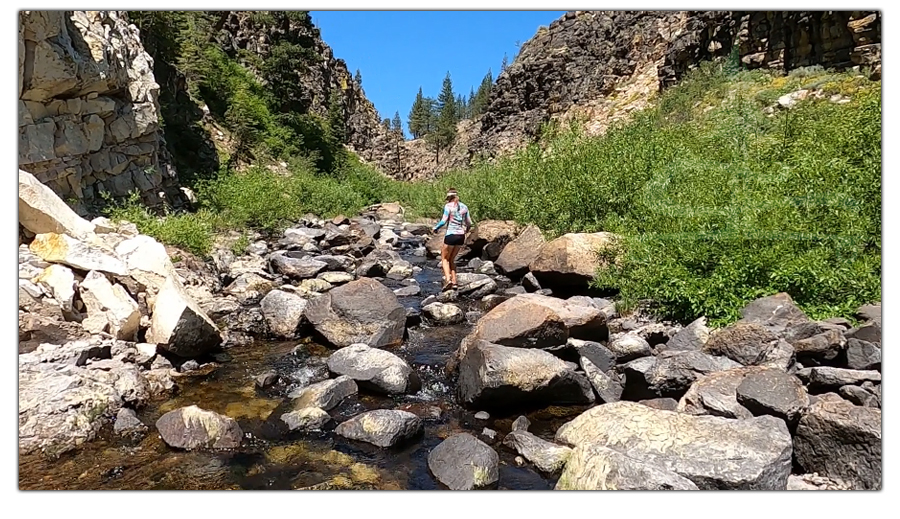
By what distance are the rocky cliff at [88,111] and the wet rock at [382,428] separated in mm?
7333

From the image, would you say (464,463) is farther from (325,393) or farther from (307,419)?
(325,393)

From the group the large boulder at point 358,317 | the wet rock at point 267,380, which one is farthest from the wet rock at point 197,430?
the large boulder at point 358,317

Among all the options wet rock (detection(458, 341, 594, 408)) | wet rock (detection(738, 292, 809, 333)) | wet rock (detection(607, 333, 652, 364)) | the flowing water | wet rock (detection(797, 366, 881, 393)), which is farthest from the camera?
wet rock (detection(607, 333, 652, 364))

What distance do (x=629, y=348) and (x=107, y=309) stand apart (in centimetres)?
617

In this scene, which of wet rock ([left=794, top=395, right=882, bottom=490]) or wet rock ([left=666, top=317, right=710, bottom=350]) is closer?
wet rock ([left=794, top=395, right=882, bottom=490])

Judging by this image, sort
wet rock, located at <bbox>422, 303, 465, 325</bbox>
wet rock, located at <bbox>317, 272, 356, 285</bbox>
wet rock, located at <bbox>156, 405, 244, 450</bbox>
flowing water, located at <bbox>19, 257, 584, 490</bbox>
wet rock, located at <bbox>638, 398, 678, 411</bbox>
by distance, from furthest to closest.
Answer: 1. wet rock, located at <bbox>317, 272, 356, 285</bbox>
2. wet rock, located at <bbox>422, 303, 465, 325</bbox>
3. wet rock, located at <bbox>638, 398, 678, 411</bbox>
4. wet rock, located at <bbox>156, 405, 244, 450</bbox>
5. flowing water, located at <bbox>19, 257, 584, 490</bbox>

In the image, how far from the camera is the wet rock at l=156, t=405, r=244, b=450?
5.04m

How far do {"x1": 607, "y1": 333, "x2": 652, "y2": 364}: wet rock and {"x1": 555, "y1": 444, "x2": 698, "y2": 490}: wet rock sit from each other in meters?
2.79

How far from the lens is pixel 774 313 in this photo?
6.54 meters

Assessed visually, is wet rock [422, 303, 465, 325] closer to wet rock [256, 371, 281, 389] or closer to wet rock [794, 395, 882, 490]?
wet rock [256, 371, 281, 389]

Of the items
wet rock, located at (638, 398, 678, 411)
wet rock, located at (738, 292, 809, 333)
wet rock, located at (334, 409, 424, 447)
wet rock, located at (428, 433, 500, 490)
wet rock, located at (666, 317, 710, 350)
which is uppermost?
wet rock, located at (738, 292, 809, 333)

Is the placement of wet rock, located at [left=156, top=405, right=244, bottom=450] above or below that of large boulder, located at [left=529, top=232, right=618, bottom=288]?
below

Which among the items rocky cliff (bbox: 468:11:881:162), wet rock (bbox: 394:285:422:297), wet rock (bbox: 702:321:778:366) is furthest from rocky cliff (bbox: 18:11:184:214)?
rocky cliff (bbox: 468:11:881:162)

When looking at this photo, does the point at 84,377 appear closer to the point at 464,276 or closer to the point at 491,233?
the point at 464,276
